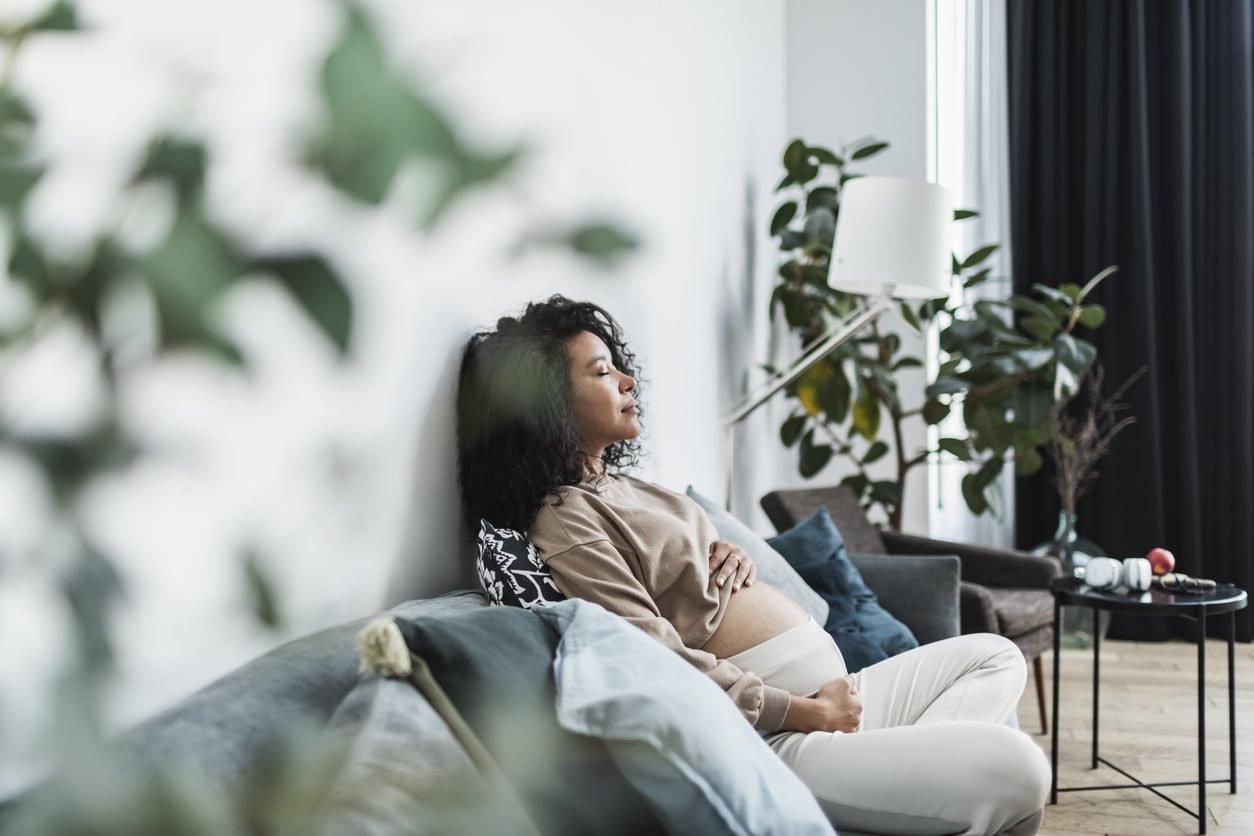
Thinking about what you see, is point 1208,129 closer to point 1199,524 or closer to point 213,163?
point 1199,524

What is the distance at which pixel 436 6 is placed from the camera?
161 centimetres

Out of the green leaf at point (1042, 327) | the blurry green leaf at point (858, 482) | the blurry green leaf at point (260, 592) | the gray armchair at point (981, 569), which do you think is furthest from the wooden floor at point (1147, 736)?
the blurry green leaf at point (260, 592)

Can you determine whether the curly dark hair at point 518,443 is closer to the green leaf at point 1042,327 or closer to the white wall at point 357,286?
the white wall at point 357,286

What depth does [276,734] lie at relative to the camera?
381mm

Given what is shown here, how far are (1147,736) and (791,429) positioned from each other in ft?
4.77

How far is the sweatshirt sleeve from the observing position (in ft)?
5.24

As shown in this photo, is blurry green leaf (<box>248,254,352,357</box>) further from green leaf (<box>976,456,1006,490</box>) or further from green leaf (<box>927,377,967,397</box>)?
green leaf (<box>976,456,1006,490</box>)

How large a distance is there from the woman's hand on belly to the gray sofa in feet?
1.68

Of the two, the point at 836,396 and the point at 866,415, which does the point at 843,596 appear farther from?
the point at 866,415

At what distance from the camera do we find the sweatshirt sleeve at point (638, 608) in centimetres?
160

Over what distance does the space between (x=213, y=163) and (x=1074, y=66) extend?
202 inches

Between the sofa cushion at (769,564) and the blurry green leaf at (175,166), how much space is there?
2.12 m

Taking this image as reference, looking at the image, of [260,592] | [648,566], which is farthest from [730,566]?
[260,592]

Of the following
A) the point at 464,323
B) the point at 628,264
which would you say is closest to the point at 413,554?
the point at 464,323
